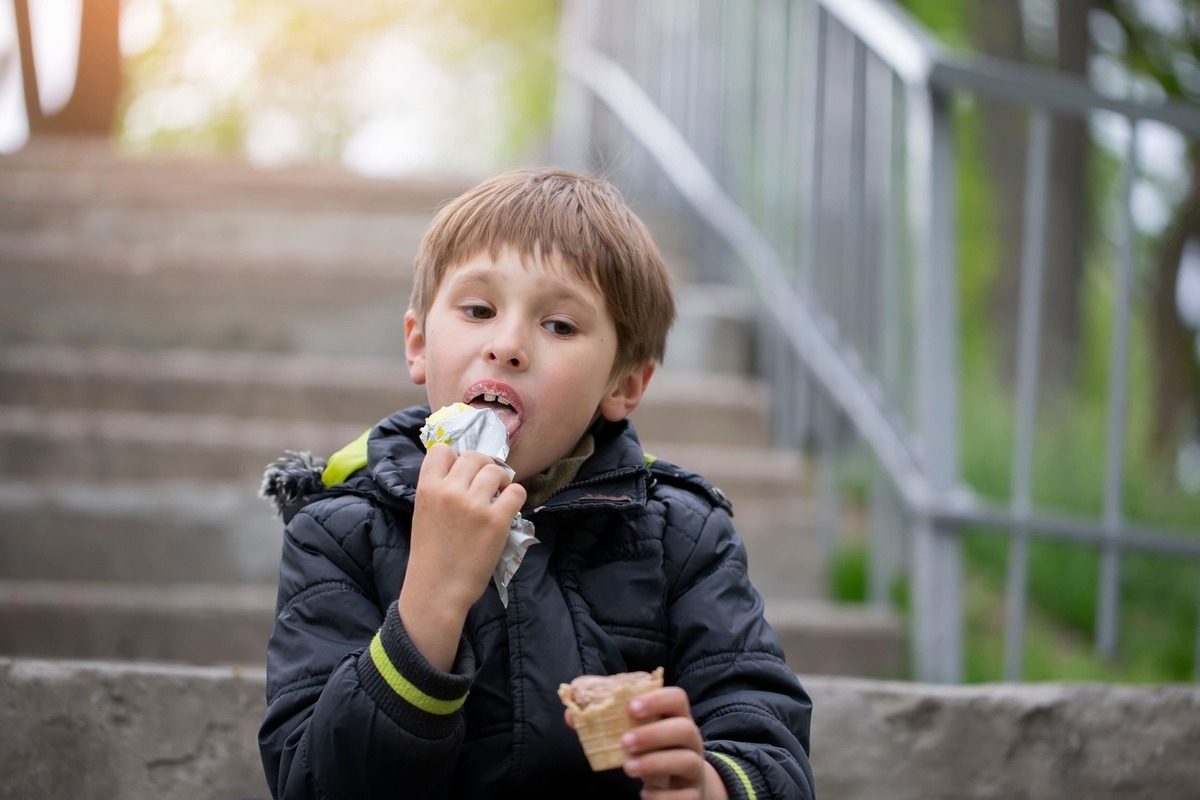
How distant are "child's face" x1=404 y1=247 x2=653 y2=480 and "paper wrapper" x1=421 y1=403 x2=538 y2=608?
0.21ft

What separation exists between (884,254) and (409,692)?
86.7 inches

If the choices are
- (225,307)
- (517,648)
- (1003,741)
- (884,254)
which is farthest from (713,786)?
(225,307)

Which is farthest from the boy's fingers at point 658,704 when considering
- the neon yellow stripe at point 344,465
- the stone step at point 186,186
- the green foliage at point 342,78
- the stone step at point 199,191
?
the green foliage at point 342,78

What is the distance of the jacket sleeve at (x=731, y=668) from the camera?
1442 mm

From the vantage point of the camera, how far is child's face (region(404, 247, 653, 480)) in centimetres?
152

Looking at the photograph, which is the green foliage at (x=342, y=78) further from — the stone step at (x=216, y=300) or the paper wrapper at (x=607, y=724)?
the paper wrapper at (x=607, y=724)

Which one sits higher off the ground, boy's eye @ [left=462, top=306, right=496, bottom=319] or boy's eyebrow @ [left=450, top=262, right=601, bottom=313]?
boy's eyebrow @ [left=450, top=262, right=601, bottom=313]

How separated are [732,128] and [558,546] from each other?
10.3ft

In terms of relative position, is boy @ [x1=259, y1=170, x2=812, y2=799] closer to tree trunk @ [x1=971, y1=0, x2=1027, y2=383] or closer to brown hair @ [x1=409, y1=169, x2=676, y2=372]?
brown hair @ [x1=409, y1=169, x2=676, y2=372]

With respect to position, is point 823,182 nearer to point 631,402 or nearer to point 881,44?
point 881,44

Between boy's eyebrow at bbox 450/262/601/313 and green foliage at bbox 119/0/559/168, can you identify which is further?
green foliage at bbox 119/0/559/168

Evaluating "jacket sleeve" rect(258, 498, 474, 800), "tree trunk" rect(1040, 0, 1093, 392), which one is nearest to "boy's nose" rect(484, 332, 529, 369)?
"jacket sleeve" rect(258, 498, 474, 800)

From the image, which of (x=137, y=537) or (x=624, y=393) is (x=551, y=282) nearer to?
(x=624, y=393)

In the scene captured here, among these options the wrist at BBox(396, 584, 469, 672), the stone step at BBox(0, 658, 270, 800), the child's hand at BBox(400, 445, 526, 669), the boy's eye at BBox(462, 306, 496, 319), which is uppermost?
the boy's eye at BBox(462, 306, 496, 319)
